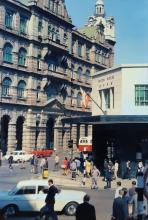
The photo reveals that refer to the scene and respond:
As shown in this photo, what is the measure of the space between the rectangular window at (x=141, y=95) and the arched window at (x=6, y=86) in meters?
27.0

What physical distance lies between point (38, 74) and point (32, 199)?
48353mm

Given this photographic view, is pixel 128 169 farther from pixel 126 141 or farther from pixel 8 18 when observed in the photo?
pixel 8 18

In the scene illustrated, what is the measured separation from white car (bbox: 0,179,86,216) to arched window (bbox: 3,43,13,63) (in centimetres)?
4320

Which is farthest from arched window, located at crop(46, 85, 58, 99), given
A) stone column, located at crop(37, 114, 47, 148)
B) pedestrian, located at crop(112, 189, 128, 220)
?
pedestrian, located at crop(112, 189, 128, 220)

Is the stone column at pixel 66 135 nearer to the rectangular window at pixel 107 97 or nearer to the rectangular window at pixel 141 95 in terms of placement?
the rectangular window at pixel 107 97

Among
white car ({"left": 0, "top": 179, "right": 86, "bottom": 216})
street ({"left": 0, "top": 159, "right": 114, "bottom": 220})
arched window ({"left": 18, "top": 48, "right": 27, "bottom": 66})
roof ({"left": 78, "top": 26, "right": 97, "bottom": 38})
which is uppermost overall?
roof ({"left": 78, "top": 26, "right": 97, "bottom": 38})

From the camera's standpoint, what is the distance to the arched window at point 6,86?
59.9m

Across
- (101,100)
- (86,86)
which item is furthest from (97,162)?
(86,86)

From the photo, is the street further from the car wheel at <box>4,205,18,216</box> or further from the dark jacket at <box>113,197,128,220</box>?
the dark jacket at <box>113,197,128,220</box>

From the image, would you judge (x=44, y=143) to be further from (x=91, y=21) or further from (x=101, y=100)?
(x=91, y=21)

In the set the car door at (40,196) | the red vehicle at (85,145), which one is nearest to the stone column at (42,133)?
the red vehicle at (85,145)

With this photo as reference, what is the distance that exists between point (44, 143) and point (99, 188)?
35982 millimetres

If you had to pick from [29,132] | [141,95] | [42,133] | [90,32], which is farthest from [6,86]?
[90,32]

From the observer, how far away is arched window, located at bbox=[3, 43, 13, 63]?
6034 cm
